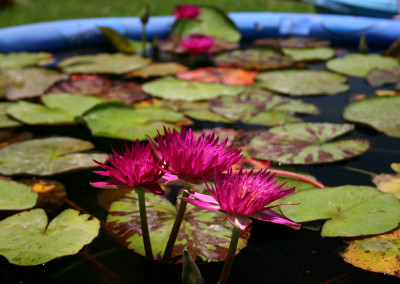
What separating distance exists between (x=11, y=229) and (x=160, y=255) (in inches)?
14.9

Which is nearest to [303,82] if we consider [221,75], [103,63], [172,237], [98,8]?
[221,75]

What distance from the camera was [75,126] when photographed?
1751 mm

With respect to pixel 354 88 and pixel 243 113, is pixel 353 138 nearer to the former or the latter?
pixel 243 113

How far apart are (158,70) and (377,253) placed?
1.62 metres

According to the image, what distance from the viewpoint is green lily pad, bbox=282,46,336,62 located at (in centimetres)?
257

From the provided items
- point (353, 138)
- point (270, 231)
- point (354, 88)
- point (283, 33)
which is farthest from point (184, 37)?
point (270, 231)

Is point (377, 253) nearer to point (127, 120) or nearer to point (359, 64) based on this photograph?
point (127, 120)

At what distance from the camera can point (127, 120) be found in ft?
5.57

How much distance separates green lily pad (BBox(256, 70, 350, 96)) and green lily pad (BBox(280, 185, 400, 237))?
906mm

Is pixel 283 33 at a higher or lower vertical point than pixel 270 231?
higher

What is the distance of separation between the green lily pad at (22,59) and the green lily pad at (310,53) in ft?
4.74

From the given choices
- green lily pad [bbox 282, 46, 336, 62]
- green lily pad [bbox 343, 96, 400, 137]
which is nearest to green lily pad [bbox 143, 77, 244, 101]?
green lily pad [bbox 343, 96, 400, 137]

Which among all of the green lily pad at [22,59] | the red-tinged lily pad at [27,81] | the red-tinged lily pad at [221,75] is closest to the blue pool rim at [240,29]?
the green lily pad at [22,59]

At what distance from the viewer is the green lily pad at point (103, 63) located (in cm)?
230
